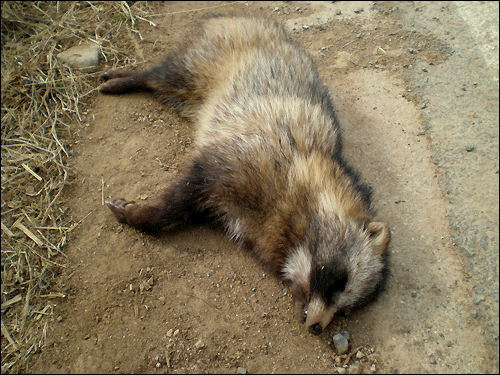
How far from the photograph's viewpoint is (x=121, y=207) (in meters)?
3.06

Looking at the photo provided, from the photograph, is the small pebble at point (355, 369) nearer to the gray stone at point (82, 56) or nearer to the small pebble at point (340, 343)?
the small pebble at point (340, 343)

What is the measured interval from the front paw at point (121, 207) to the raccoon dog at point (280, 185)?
0.01 metres

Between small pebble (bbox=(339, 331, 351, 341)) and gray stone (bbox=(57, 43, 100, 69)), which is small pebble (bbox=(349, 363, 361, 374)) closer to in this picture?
small pebble (bbox=(339, 331, 351, 341))

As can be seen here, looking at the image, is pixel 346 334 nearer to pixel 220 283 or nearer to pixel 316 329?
pixel 316 329

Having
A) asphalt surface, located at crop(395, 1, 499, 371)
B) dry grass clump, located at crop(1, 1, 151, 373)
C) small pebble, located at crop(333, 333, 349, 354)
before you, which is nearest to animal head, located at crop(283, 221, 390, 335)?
small pebble, located at crop(333, 333, 349, 354)

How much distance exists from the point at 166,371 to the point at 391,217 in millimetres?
2343

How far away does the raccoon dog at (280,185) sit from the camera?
8.59 ft

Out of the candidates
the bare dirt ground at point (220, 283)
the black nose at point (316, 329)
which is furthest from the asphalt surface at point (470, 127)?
the black nose at point (316, 329)

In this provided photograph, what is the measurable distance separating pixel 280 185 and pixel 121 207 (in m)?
1.43

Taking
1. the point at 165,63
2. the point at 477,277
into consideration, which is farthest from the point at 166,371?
the point at 165,63

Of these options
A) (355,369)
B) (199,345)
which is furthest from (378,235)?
(199,345)

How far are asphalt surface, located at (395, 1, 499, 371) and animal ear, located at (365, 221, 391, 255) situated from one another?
25.3 inches

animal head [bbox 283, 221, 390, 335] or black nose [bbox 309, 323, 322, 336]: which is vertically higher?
animal head [bbox 283, 221, 390, 335]

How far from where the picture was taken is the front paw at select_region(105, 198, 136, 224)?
3049 mm
